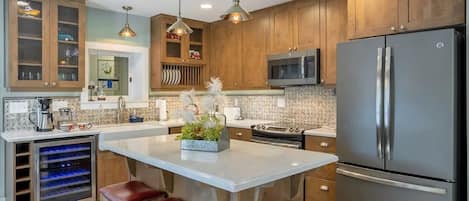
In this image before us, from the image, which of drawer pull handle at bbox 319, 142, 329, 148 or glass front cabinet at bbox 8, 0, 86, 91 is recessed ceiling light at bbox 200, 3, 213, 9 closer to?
glass front cabinet at bbox 8, 0, 86, 91

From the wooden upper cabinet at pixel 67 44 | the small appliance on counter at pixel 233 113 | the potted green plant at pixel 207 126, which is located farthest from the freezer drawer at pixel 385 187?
the wooden upper cabinet at pixel 67 44

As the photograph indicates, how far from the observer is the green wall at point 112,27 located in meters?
4.20

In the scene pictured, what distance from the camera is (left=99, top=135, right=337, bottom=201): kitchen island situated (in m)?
1.63

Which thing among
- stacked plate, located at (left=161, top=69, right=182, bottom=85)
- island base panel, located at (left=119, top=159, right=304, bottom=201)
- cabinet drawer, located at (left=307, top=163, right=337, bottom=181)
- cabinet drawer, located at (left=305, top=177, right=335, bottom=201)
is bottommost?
cabinet drawer, located at (left=305, top=177, right=335, bottom=201)

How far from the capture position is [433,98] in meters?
2.44

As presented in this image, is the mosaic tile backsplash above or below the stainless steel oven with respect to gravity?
above

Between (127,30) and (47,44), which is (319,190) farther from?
(47,44)

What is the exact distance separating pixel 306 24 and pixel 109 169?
2.76 meters

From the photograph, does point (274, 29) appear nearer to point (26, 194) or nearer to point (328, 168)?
point (328, 168)

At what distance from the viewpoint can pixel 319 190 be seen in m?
3.36

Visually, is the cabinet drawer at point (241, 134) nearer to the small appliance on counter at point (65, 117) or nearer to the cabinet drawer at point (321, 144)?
the cabinet drawer at point (321, 144)

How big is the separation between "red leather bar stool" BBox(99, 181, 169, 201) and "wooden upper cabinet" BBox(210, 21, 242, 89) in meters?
2.46

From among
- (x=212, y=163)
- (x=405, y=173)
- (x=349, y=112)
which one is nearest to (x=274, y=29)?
(x=349, y=112)

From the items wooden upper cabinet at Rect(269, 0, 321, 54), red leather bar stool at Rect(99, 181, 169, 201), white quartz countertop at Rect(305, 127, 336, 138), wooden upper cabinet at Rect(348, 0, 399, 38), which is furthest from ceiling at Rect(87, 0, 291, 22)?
red leather bar stool at Rect(99, 181, 169, 201)
